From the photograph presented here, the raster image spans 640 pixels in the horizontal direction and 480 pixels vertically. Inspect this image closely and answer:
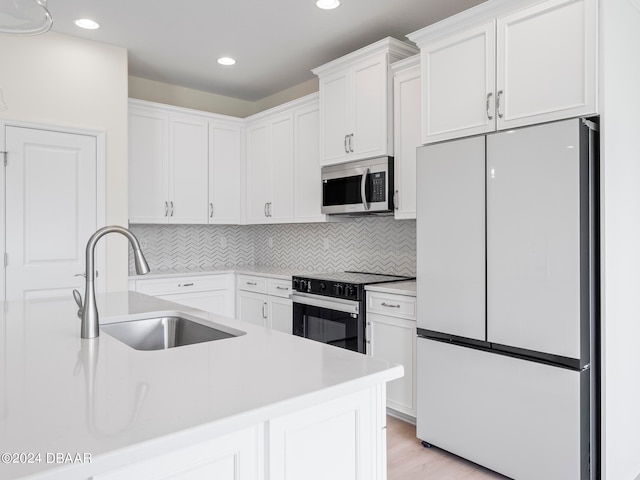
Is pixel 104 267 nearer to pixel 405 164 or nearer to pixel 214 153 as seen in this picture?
pixel 214 153

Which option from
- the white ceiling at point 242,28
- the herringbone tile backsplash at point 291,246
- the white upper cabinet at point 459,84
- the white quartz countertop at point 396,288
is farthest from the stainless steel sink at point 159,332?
the white ceiling at point 242,28

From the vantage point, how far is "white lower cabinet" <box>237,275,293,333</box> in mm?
4090

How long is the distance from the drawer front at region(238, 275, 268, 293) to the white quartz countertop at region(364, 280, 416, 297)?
1428 mm

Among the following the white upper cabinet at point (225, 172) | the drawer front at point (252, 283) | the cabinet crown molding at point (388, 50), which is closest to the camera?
the cabinet crown molding at point (388, 50)

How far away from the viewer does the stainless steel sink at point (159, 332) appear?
1.95m

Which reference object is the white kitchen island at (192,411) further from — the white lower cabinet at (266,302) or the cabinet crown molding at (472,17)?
the white lower cabinet at (266,302)

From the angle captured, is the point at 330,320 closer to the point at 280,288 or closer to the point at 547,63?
the point at 280,288

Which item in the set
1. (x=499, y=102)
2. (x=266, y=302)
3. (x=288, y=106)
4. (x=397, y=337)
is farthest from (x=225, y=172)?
(x=499, y=102)

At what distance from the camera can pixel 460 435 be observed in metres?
2.52

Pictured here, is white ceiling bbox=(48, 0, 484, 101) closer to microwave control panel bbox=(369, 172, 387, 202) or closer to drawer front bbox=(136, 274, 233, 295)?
microwave control panel bbox=(369, 172, 387, 202)

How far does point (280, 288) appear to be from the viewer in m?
4.16

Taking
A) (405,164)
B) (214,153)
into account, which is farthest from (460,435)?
(214,153)

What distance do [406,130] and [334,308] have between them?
1.38 m

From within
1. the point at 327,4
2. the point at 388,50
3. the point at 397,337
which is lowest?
the point at 397,337
